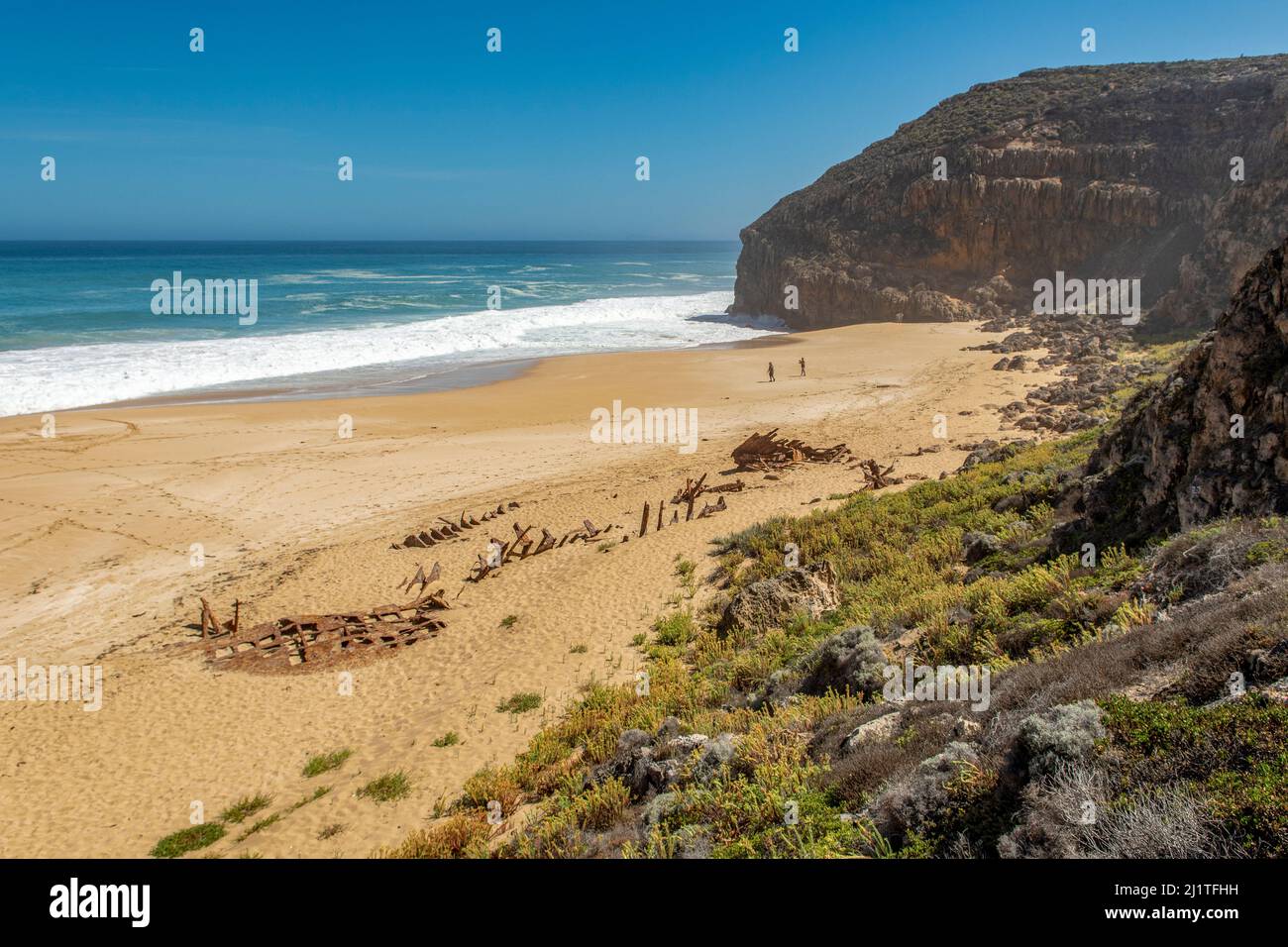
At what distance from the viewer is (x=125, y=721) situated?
10.3m

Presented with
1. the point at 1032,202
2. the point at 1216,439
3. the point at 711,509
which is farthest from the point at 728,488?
the point at 1032,202

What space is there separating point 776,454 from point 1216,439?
13391 mm

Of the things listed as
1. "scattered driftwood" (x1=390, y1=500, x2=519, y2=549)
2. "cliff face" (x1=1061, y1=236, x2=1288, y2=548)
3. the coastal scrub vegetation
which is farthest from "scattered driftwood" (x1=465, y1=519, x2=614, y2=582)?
"cliff face" (x1=1061, y1=236, x2=1288, y2=548)

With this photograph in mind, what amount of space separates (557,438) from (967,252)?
136ft

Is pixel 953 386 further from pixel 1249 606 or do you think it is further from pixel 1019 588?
pixel 1249 606

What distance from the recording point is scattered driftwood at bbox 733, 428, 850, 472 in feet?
69.2

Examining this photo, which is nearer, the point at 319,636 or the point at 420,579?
the point at 319,636

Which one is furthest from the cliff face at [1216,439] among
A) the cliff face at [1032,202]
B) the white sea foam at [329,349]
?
the cliff face at [1032,202]

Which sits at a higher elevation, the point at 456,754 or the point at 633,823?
the point at 633,823

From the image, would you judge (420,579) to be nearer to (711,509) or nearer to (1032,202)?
(711,509)

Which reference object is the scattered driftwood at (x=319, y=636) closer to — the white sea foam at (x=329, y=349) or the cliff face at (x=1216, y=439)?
the cliff face at (x=1216, y=439)

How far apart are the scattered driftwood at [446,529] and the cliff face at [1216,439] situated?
12.8m

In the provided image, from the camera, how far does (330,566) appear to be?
15.7 metres
